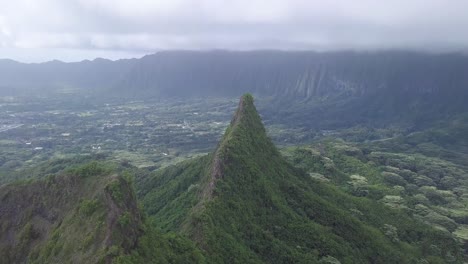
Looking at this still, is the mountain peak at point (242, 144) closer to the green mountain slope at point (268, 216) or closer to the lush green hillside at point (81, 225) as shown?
the green mountain slope at point (268, 216)

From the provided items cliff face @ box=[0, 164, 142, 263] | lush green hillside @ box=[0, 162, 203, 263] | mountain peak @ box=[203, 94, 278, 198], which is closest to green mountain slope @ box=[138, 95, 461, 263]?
mountain peak @ box=[203, 94, 278, 198]

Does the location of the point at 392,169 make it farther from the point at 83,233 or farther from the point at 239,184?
the point at 83,233

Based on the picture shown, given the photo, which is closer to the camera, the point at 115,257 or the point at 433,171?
the point at 115,257

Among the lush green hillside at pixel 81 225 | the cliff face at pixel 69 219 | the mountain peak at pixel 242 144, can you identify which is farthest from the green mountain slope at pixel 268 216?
the cliff face at pixel 69 219

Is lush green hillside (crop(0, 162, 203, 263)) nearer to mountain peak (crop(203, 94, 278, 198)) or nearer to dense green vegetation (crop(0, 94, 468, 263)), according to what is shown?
dense green vegetation (crop(0, 94, 468, 263))

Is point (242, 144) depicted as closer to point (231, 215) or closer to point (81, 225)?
point (231, 215)

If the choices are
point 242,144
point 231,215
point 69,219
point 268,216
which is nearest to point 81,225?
point 69,219

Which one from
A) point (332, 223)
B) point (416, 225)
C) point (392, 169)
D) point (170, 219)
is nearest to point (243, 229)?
point (170, 219)
